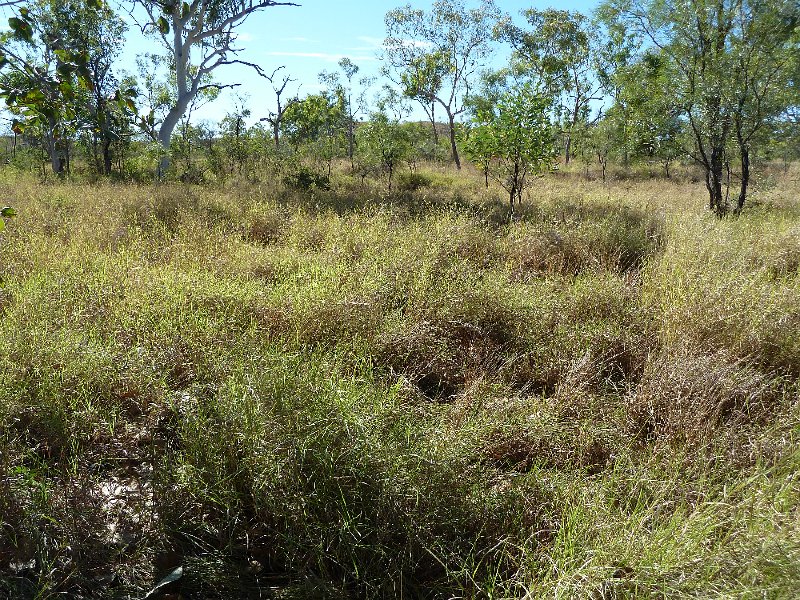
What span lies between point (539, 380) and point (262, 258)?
3360 millimetres

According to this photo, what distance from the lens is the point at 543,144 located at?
9000mm

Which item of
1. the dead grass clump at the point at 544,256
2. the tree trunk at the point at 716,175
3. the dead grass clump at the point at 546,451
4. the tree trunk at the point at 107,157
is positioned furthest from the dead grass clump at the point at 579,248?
the tree trunk at the point at 107,157

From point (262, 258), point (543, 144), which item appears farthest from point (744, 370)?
point (543, 144)

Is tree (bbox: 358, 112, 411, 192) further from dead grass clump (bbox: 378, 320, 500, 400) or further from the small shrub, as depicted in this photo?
dead grass clump (bbox: 378, 320, 500, 400)

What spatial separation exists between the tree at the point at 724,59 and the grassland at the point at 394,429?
5.71 m

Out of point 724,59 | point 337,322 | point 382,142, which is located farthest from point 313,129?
point 337,322

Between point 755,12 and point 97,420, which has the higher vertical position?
point 755,12

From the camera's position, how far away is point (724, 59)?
29.6ft

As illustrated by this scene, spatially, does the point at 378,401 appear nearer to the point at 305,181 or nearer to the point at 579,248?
the point at 579,248

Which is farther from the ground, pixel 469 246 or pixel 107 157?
pixel 107 157

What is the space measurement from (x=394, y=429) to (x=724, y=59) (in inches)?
395

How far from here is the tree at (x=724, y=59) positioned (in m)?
8.76

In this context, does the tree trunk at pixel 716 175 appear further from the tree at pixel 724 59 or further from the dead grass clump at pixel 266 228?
the dead grass clump at pixel 266 228

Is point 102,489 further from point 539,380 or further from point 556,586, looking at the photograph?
point 539,380
